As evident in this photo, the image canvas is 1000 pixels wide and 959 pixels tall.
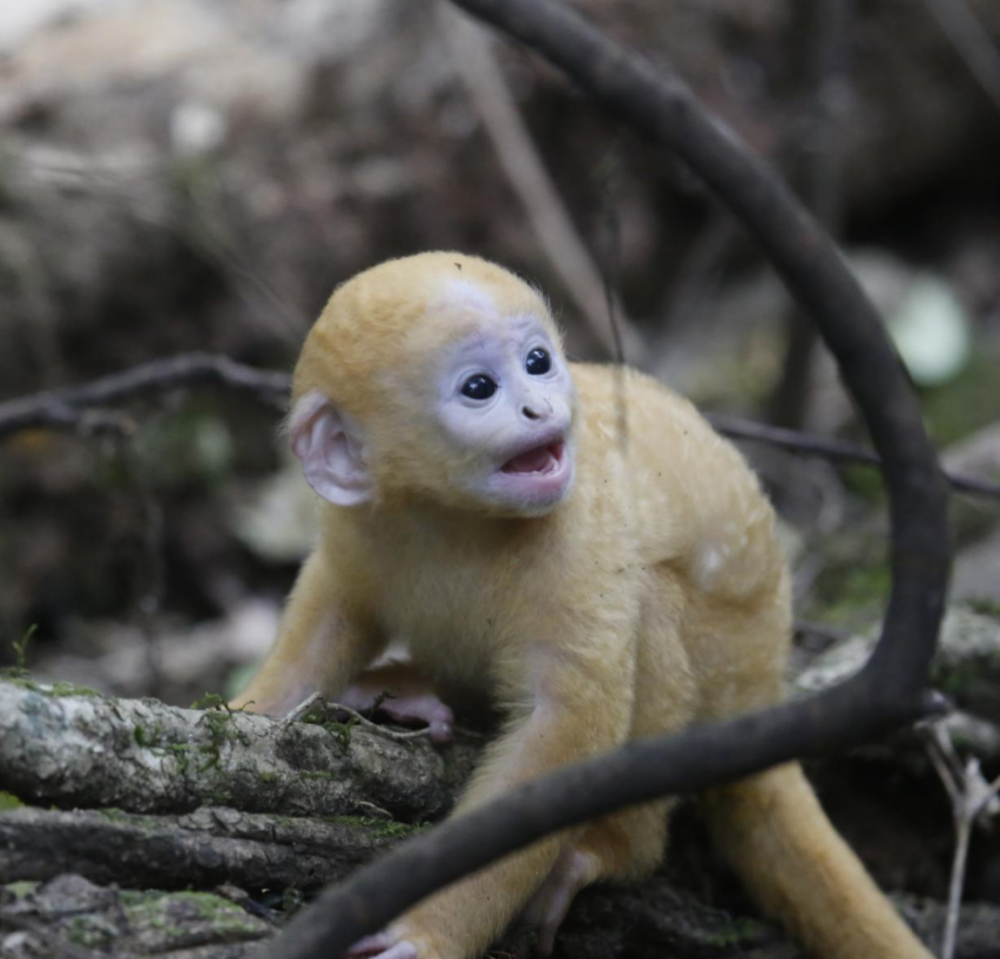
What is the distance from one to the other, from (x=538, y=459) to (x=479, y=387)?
0.74ft

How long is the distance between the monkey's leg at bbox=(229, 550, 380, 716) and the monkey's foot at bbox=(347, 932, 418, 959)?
0.84 m

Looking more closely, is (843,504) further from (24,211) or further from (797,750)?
(797,750)

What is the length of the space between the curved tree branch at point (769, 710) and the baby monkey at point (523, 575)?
1.00 m

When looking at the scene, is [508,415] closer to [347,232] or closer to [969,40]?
[347,232]

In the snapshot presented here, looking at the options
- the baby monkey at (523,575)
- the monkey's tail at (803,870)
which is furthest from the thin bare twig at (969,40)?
the monkey's tail at (803,870)

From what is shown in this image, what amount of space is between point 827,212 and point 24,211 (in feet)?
15.1

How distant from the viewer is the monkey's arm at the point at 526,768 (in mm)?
2777

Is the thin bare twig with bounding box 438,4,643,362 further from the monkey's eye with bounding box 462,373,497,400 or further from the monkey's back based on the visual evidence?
the monkey's eye with bounding box 462,373,497,400

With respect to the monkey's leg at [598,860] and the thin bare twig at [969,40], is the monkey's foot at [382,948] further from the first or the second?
the thin bare twig at [969,40]

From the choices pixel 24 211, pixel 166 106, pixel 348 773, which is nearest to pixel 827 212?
pixel 166 106

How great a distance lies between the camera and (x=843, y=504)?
7.64 metres

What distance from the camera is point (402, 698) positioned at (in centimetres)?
342

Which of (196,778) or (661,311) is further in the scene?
(661,311)

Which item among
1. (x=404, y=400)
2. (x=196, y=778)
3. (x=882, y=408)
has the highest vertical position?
(x=882, y=408)
